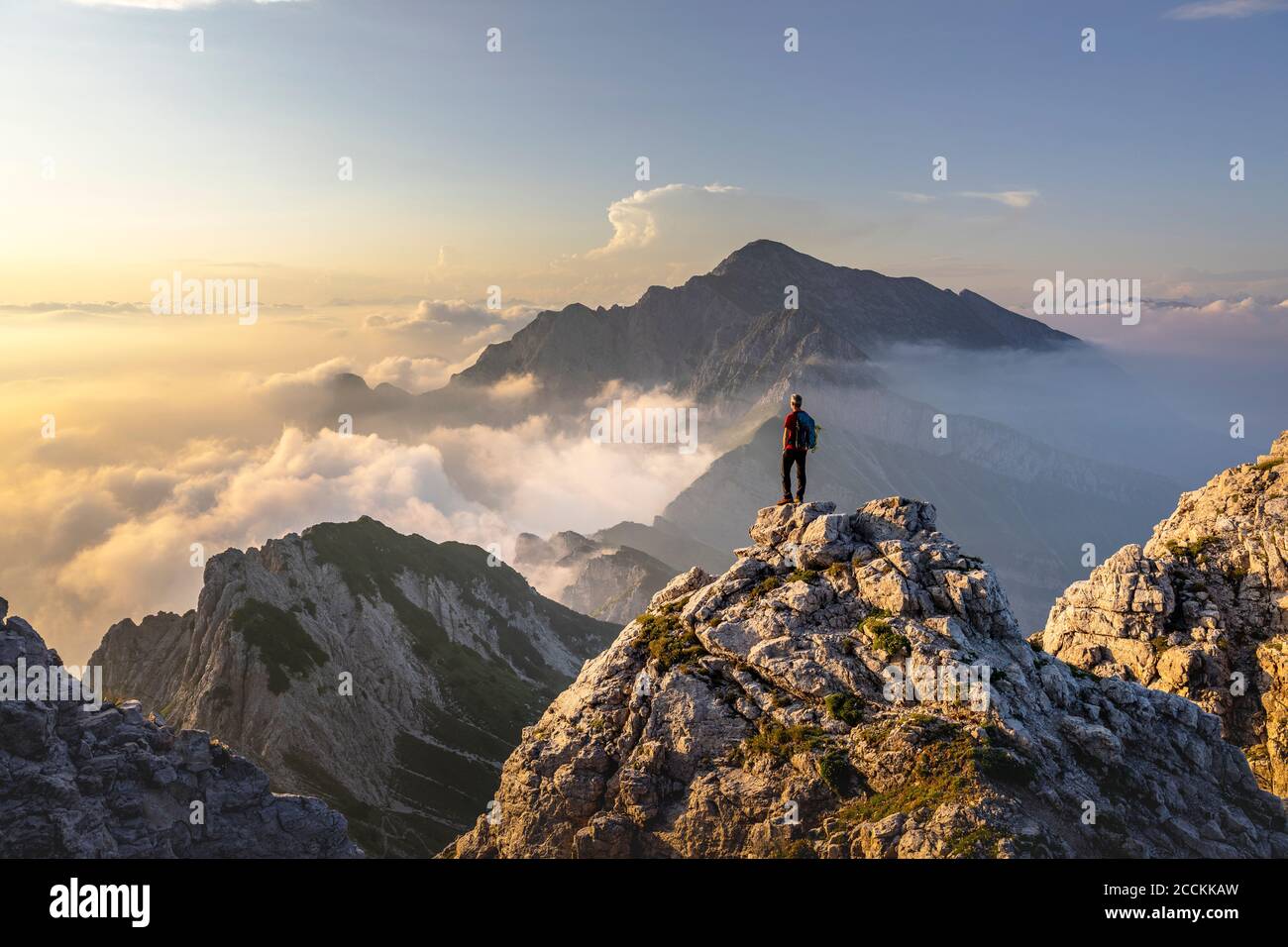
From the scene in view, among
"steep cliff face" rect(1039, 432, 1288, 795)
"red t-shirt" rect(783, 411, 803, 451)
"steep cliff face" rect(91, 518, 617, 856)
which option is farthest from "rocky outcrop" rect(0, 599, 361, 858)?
Answer: "steep cliff face" rect(1039, 432, 1288, 795)

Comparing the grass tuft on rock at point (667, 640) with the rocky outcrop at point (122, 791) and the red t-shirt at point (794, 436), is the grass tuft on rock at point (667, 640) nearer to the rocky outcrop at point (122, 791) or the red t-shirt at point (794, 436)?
the red t-shirt at point (794, 436)

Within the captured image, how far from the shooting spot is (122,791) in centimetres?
6619

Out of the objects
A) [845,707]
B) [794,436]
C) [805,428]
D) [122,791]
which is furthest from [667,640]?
[122,791]

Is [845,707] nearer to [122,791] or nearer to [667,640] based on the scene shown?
[667,640]

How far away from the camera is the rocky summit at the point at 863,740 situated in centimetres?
3553

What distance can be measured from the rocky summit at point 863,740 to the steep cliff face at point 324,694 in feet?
364

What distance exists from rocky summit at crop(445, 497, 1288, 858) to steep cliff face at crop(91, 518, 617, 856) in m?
111

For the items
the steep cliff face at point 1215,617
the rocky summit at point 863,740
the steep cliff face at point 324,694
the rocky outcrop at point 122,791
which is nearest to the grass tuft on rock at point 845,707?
the rocky summit at point 863,740

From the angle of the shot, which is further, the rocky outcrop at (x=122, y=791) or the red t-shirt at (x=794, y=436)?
the rocky outcrop at (x=122, y=791)

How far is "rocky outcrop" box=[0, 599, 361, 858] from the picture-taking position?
61.8m

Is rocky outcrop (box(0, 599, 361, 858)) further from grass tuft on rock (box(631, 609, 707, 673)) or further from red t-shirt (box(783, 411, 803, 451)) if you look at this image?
red t-shirt (box(783, 411, 803, 451))

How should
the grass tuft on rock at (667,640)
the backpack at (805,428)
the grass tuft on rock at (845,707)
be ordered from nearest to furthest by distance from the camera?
1. the grass tuft on rock at (845,707)
2. the grass tuft on rock at (667,640)
3. the backpack at (805,428)
